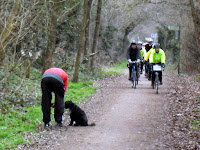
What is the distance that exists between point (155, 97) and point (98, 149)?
8726 mm

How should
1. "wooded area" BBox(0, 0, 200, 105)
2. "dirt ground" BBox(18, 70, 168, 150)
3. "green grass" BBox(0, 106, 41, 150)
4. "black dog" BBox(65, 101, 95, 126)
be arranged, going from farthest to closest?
1. "wooded area" BBox(0, 0, 200, 105)
2. "black dog" BBox(65, 101, 95, 126)
3. "green grass" BBox(0, 106, 41, 150)
4. "dirt ground" BBox(18, 70, 168, 150)

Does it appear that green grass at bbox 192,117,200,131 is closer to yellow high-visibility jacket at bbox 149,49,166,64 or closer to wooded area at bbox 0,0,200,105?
wooded area at bbox 0,0,200,105

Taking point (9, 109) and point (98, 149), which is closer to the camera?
point (98, 149)

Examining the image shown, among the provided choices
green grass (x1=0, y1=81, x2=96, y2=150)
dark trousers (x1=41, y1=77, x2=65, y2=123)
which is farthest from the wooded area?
dark trousers (x1=41, y1=77, x2=65, y2=123)

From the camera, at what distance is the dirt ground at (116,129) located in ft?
29.4

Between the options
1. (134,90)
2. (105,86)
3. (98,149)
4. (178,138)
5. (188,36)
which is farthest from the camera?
(188,36)

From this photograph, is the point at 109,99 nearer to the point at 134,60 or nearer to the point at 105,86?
the point at 134,60

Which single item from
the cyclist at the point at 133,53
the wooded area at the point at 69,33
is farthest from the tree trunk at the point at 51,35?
the cyclist at the point at 133,53

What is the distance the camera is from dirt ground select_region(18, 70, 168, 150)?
353 inches

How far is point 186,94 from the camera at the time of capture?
55.2 feet

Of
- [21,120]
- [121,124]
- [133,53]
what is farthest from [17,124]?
[133,53]

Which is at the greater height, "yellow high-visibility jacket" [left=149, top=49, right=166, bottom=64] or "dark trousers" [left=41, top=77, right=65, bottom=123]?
"yellow high-visibility jacket" [left=149, top=49, right=166, bottom=64]

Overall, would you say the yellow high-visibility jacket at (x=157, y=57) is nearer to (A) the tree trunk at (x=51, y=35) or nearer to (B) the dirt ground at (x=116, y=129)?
(B) the dirt ground at (x=116, y=129)

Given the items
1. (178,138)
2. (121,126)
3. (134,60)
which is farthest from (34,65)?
(178,138)
